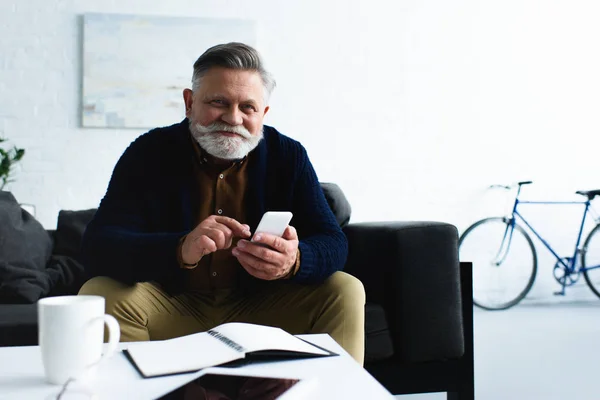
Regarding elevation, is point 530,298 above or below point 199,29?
below

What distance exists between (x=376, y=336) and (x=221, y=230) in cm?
69

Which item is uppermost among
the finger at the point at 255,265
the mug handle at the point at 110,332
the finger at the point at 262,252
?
the finger at the point at 262,252

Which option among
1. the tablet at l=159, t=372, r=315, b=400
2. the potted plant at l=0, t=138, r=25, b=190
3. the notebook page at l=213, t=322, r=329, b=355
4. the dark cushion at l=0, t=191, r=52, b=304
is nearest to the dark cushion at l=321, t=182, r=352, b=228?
the dark cushion at l=0, t=191, r=52, b=304

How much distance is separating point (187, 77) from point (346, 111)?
0.96m

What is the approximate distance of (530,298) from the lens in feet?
12.8

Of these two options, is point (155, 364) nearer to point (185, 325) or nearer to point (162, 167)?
point (185, 325)

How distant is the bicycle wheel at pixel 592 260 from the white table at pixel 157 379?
3398 mm

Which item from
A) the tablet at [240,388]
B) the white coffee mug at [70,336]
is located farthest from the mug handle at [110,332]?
the tablet at [240,388]

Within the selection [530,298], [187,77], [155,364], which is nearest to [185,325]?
[155,364]

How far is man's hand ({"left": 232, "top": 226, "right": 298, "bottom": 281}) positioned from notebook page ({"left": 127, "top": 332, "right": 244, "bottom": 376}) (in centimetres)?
30

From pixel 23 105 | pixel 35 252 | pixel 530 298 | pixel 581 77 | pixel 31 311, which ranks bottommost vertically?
pixel 530 298

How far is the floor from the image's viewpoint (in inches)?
81.0

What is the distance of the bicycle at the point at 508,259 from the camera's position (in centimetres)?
378

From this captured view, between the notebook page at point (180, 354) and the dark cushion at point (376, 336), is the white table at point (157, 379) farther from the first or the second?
the dark cushion at point (376, 336)
